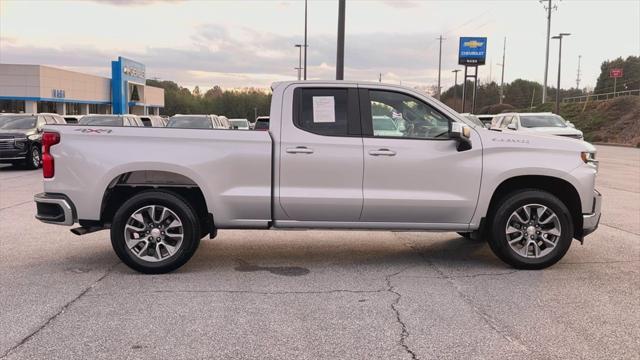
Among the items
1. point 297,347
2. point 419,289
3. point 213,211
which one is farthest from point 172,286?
point 419,289

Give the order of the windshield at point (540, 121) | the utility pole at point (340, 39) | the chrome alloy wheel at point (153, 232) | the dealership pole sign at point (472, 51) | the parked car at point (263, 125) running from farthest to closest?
the dealership pole sign at point (472, 51), the windshield at point (540, 121), the utility pole at point (340, 39), the parked car at point (263, 125), the chrome alloy wheel at point (153, 232)

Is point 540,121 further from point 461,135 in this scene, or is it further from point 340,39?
point 461,135

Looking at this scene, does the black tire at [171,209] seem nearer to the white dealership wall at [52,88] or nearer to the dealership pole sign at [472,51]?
the white dealership wall at [52,88]

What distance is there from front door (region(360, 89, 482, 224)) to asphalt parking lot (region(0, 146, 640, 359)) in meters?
0.67

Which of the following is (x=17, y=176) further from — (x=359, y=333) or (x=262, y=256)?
(x=359, y=333)

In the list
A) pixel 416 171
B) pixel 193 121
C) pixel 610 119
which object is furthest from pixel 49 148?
pixel 610 119

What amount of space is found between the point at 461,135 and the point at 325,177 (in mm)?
1442

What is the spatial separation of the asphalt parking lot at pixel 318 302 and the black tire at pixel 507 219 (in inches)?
5.2

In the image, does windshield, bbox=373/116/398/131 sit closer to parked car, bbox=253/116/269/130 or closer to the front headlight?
parked car, bbox=253/116/269/130

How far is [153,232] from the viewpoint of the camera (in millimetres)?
5848

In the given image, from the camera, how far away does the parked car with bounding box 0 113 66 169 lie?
17266 mm

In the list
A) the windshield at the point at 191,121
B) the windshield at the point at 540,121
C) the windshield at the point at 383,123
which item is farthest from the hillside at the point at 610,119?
the windshield at the point at 383,123

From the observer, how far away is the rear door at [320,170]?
5863 millimetres

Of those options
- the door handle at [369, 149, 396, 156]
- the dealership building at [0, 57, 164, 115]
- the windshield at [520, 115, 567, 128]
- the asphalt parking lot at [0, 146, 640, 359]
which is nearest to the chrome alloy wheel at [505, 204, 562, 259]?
the asphalt parking lot at [0, 146, 640, 359]
